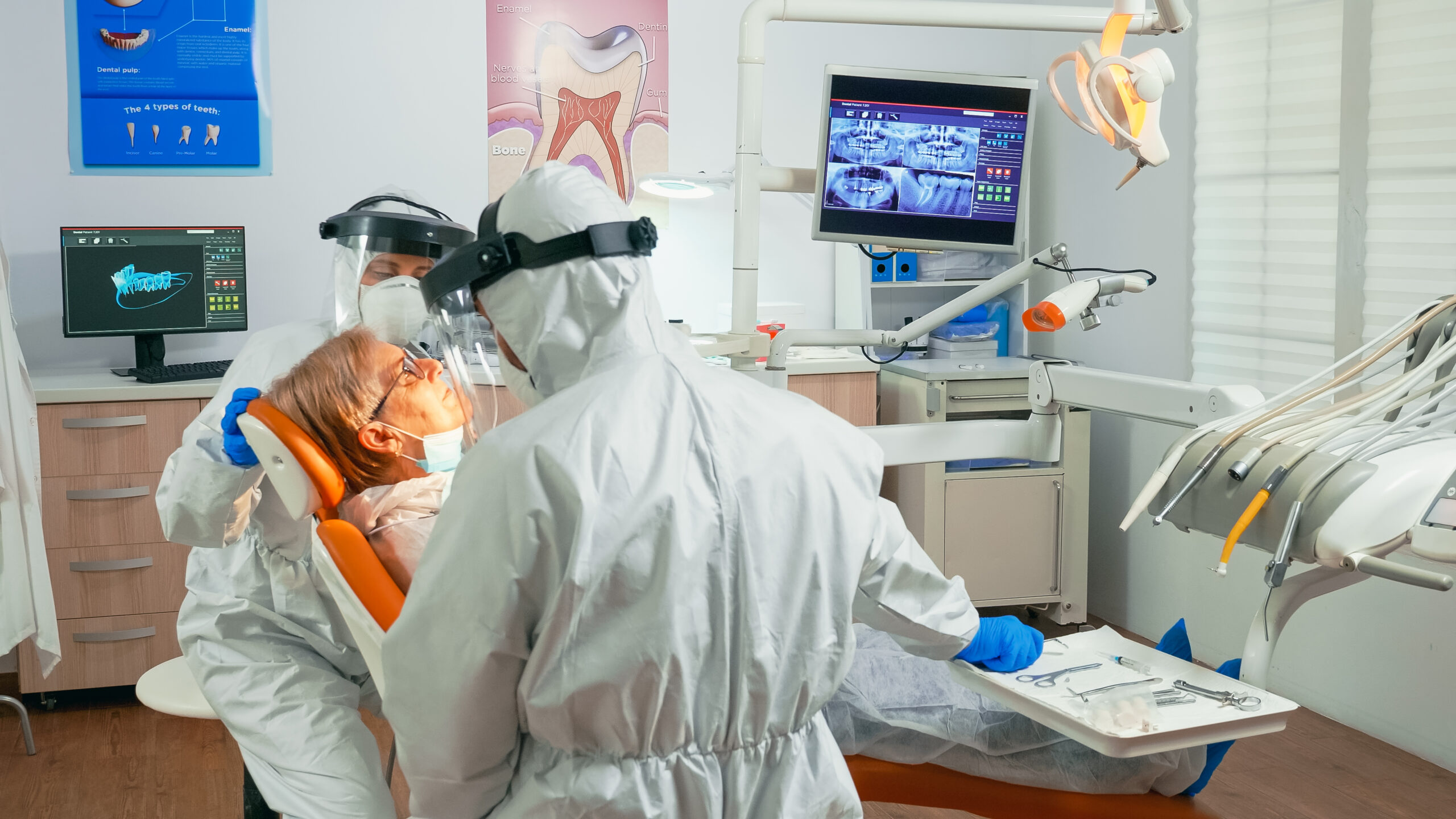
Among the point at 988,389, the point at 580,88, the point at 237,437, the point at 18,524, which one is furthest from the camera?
the point at 580,88

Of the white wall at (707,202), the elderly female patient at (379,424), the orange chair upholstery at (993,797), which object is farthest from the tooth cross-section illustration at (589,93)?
the orange chair upholstery at (993,797)

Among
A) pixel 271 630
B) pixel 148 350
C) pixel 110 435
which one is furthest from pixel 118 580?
pixel 271 630

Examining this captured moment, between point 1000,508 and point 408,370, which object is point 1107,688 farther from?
point 1000,508

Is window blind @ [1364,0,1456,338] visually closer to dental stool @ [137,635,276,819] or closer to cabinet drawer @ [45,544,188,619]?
dental stool @ [137,635,276,819]

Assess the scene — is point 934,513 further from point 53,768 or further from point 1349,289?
point 53,768

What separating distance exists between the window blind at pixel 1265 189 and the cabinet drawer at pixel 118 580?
333cm

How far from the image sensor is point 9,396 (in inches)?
106

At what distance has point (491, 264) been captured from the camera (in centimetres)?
123

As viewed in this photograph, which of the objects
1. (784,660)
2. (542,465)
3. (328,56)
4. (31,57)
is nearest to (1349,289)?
(784,660)

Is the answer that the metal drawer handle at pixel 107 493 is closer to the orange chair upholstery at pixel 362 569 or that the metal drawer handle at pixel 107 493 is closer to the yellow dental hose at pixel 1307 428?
the orange chair upholstery at pixel 362 569

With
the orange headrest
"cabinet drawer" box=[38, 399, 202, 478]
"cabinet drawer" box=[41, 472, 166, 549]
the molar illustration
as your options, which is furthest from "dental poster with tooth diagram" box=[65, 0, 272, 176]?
the orange headrest

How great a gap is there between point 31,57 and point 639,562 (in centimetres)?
355

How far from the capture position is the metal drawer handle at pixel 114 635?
322cm

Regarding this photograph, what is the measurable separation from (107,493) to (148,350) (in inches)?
21.2
